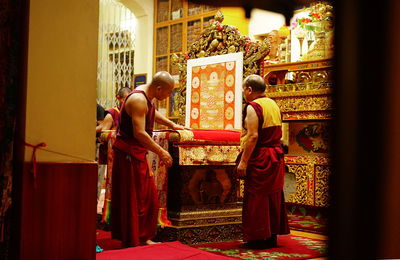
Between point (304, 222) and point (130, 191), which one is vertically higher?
point (130, 191)

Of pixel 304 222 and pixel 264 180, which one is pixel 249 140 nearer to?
pixel 264 180

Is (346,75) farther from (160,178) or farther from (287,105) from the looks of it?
(287,105)

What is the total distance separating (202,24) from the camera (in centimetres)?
892

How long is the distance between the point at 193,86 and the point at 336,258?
15.5 ft

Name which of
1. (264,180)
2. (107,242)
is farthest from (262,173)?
(107,242)

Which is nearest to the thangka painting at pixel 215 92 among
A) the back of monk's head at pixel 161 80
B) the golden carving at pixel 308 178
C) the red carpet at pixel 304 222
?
the back of monk's head at pixel 161 80

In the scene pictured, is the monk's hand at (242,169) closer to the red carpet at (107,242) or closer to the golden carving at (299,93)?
the red carpet at (107,242)

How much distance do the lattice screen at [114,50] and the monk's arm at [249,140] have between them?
5713mm

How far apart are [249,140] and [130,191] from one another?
105cm

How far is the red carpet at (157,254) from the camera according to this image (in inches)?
134

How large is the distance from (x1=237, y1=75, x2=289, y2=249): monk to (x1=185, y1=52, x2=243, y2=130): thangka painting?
1.92 feet

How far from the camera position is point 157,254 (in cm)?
353

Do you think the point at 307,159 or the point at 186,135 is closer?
the point at 186,135

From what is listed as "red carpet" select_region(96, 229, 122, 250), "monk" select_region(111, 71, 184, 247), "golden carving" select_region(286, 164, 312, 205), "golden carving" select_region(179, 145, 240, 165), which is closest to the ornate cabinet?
"golden carving" select_region(286, 164, 312, 205)
